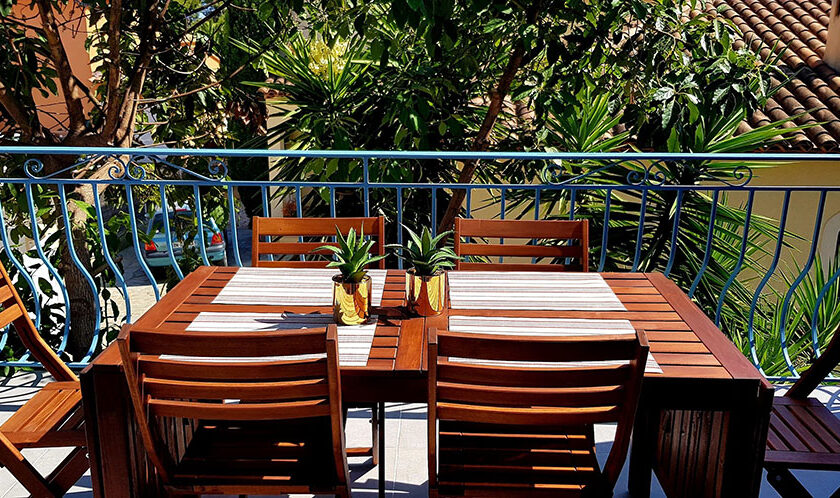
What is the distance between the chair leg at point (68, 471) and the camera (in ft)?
7.31

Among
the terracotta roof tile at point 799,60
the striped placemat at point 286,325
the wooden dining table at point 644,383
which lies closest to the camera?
the wooden dining table at point 644,383

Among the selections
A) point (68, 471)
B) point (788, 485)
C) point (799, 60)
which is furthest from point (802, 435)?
point (799, 60)

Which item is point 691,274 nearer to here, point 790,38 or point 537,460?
point 537,460

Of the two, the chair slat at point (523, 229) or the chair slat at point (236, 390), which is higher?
the chair slat at point (523, 229)

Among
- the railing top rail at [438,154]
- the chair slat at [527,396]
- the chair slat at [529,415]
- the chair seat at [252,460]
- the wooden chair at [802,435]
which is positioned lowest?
the wooden chair at [802,435]

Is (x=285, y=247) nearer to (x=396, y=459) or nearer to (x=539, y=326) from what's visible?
(x=396, y=459)

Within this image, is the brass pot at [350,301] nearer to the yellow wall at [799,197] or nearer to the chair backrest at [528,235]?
the chair backrest at [528,235]

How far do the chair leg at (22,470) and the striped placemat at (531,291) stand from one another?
1370 mm

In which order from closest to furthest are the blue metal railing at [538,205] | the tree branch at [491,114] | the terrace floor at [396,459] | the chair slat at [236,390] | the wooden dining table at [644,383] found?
the chair slat at [236,390]
the wooden dining table at [644,383]
the terrace floor at [396,459]
the blue metal railing at [538,205]
the tree branch at [491,114]

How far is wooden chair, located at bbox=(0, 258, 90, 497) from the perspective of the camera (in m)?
2.17

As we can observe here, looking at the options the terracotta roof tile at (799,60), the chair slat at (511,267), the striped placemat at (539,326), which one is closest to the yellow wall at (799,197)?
the terracotta roof tile at (799,60)

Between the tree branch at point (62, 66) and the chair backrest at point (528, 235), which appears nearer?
the chair backrest at point (528, 235)

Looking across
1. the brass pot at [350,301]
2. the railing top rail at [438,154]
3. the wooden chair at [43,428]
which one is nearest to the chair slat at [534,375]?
the brass pot at [350,301]

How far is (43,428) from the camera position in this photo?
7.39 feet
